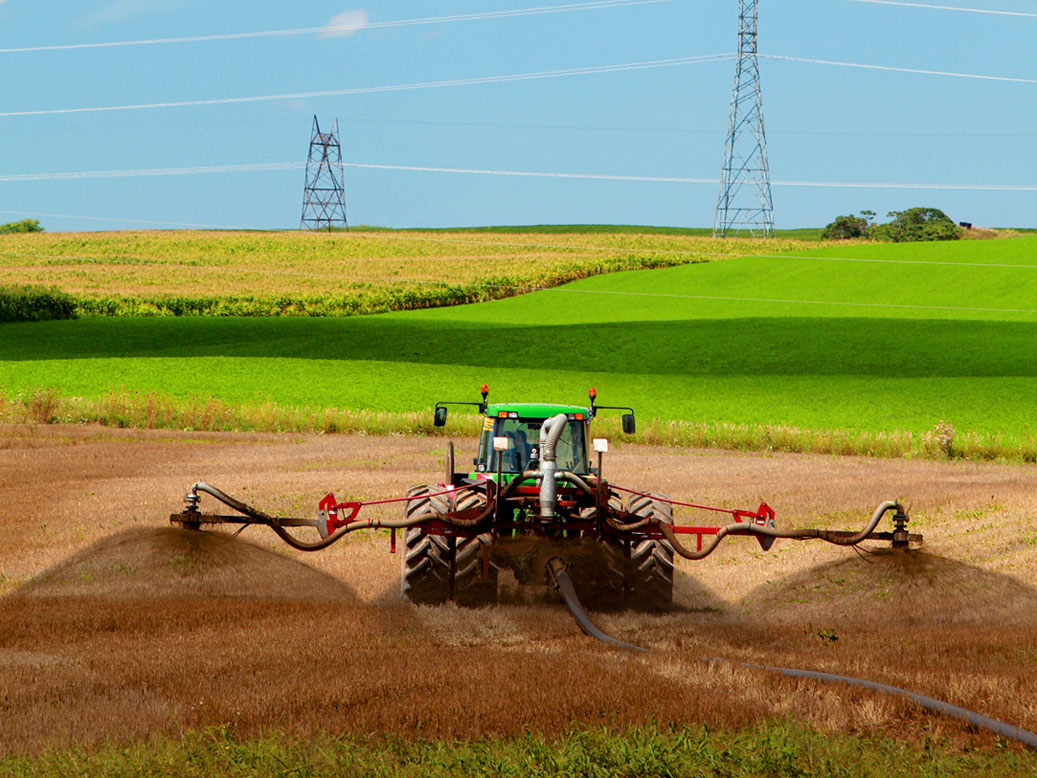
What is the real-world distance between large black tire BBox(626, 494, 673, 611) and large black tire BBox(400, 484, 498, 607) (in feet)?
4.56

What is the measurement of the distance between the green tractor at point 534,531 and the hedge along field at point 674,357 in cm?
1918

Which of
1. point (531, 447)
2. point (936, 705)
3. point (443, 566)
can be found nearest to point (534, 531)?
point (443, 566)

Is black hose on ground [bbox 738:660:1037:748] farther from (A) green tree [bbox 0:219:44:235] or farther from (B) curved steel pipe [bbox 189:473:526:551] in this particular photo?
(A) green tree [bbox 0:219:44:235]

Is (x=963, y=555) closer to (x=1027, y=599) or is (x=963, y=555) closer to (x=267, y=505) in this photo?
(x=1027, y=599)

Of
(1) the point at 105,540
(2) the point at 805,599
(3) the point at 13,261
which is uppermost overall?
(3) the point at 13,261

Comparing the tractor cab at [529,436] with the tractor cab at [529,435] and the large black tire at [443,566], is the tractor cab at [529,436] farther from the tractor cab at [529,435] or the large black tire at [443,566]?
the large black tire at [443,566]

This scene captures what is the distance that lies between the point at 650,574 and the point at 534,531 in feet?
4.73

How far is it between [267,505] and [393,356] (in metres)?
29.3

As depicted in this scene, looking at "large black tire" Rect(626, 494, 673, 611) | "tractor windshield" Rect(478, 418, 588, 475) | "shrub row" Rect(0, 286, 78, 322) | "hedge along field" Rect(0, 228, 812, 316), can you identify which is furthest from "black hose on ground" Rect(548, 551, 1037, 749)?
"shrub row" Rect(0, 286, 78, 322)

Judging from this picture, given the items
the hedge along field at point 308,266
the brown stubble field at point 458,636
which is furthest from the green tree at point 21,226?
the brown stubble field at point 458,636

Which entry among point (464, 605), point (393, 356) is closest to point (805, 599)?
point (464, 605)

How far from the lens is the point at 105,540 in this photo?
37.9ft

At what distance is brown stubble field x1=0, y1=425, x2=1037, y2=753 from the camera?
7605 millimetres

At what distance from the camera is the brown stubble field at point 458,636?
25.0ft
